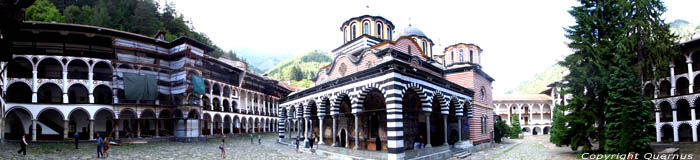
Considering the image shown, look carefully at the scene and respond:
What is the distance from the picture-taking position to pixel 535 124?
56781mm

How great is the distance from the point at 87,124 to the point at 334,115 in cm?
2075

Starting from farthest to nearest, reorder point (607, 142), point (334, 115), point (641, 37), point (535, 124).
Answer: point (535, 124) → point (334, 115) → point (641, 37) → point (607, 142)

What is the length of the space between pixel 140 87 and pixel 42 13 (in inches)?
494

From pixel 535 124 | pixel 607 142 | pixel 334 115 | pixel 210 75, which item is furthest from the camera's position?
pixel 535 124

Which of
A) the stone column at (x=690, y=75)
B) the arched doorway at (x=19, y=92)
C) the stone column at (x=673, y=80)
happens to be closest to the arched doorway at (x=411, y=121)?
the stone column at (x=673, y=80)

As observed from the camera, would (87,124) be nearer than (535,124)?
Yes

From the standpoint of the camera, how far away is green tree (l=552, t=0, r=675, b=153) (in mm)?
15172

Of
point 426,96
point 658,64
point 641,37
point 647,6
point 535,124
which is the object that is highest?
point 647,6

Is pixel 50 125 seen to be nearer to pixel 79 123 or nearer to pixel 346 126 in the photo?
pixel 79 123

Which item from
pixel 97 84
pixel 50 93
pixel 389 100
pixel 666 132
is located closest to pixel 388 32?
pixel 389 100

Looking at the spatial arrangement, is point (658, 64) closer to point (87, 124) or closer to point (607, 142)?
point (607, 142)

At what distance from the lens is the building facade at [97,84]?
25.4m

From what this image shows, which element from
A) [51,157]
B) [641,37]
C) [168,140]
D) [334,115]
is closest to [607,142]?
[641,37]

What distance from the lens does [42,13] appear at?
3250cm
